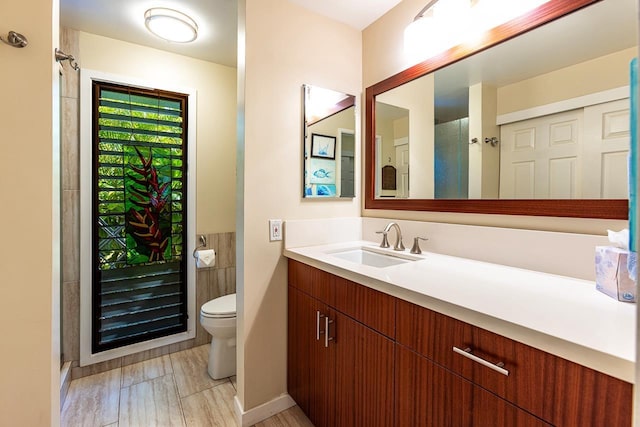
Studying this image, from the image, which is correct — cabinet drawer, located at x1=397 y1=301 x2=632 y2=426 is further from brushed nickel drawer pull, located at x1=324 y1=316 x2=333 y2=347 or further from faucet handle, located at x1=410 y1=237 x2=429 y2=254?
faucet handle, located at x1=410 y1=237 x2=429 y2=254

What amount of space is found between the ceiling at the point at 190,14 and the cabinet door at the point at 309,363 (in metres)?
1.70

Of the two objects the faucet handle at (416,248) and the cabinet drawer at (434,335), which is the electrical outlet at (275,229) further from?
the cabinet drawer at (434,335)

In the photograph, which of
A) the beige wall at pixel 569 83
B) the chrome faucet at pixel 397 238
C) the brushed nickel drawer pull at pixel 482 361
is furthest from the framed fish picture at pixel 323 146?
the brushed nickel drawer pull at pixel 482 361

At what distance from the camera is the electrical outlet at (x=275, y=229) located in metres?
1.61

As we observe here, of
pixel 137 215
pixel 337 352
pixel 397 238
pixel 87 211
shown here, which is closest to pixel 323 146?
pixel 397 238

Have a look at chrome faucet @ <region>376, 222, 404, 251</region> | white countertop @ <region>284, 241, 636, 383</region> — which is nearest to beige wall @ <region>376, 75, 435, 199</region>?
chrome faucet @ <region>376, 222, 404, 251</region>

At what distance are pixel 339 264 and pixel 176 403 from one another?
1.39 m

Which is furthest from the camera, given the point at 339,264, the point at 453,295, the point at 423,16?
the point at 423,16

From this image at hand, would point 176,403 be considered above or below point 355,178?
below

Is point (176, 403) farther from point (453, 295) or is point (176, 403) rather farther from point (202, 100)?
point (202, 100)

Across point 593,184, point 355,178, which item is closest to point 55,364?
point 355,178

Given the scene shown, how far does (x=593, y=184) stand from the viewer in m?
1.03

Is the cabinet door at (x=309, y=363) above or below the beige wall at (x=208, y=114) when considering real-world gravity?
below

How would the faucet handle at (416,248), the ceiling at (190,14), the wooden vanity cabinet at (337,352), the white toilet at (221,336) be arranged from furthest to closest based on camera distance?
the white toilet at (221,336) < the ceiling at (190,14) < the faucet handle at (416,248) < the wooden vanity cabinet at (337,352)
